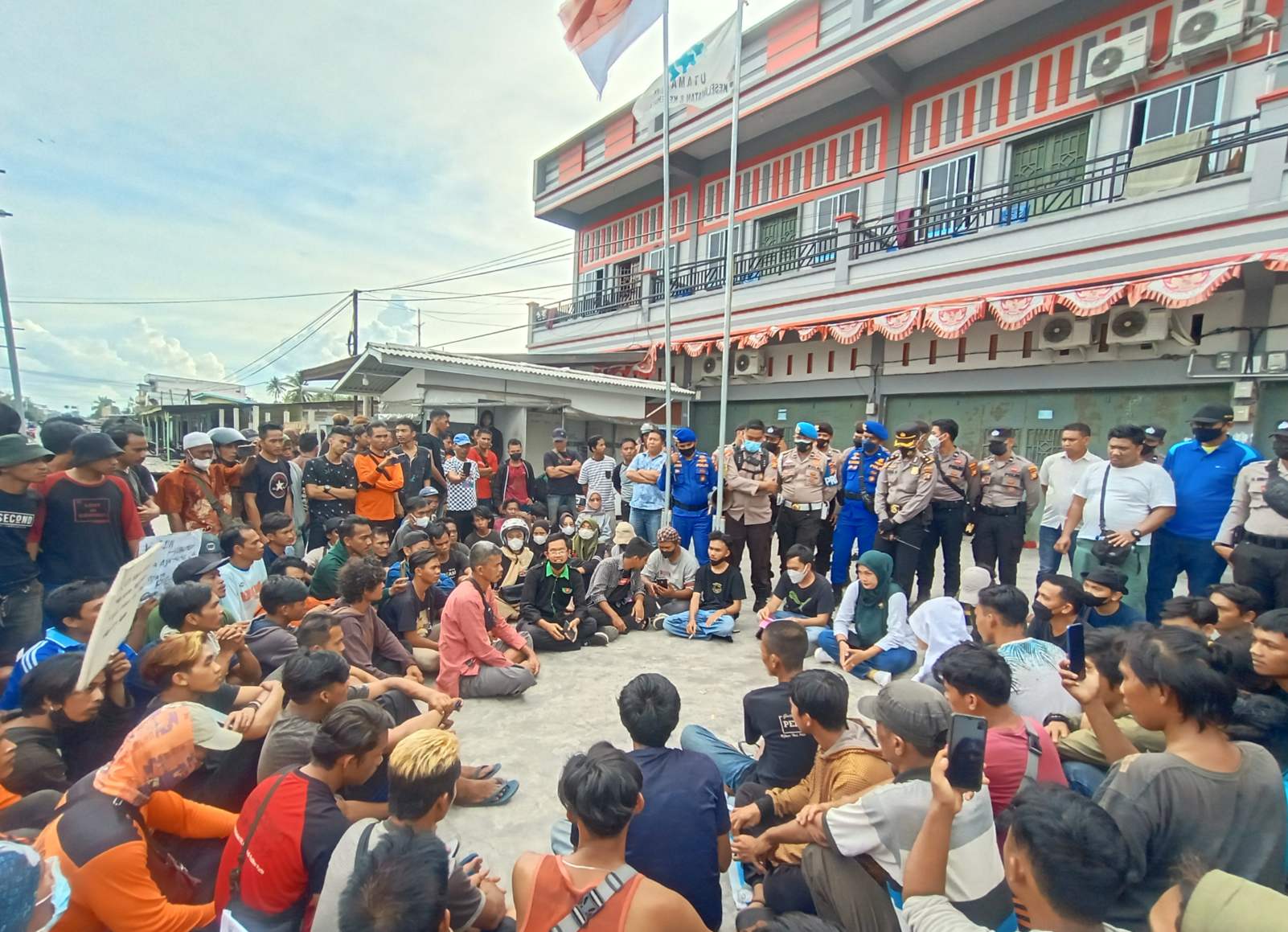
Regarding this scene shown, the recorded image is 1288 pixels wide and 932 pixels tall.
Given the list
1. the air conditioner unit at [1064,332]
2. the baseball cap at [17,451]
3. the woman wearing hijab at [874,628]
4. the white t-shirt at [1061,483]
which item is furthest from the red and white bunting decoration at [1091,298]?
the baseball cap at [17,451]

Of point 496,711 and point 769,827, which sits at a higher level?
point 769,827

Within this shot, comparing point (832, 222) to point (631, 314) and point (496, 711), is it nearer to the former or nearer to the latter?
point (631, 314)

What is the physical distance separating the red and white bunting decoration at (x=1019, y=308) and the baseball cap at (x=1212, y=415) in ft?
14.6

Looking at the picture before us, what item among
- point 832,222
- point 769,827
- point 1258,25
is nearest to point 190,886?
point 769,827

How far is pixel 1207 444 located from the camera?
463 centimetres

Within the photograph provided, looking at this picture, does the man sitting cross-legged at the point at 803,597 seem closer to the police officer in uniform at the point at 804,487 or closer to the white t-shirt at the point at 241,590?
the police officer in uniform at the point at 804,487

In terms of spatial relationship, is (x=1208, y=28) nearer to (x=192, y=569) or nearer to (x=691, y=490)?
(x=691, y=490)

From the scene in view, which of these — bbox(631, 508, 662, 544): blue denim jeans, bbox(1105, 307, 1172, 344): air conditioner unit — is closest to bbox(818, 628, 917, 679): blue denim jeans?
bbox(631, 508, 662, 544): blue denim jeans

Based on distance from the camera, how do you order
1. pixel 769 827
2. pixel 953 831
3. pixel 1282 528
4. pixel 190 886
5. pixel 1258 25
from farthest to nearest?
pixel 1258 25, pixel 1282 528, pixel 769 827, pixel 190 886, pixel 953 831

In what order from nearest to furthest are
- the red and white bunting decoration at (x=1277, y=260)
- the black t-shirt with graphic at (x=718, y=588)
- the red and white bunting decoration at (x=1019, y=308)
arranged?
the black t-shirt with graphic at (x=718, y=588) < the red and white bunting decoration at (x=1277, y=260) < the red and white bunting decoration at (x=1019, y=308)

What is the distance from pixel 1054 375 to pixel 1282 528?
20.5 ft

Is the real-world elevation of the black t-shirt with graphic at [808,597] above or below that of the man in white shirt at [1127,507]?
below

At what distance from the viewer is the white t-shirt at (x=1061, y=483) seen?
220 inches

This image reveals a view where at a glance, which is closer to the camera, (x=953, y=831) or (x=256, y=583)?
(x=953, y=831)
